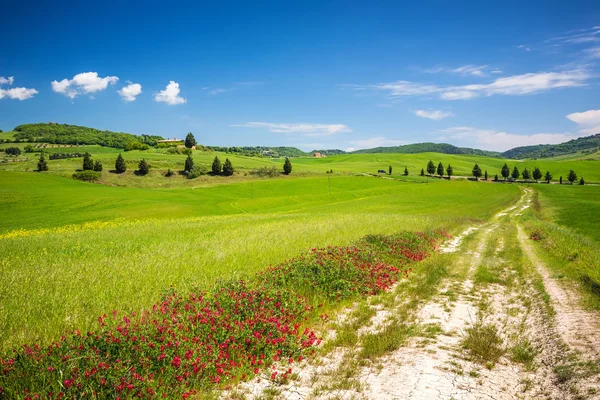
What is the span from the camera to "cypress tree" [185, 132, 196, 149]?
187 m

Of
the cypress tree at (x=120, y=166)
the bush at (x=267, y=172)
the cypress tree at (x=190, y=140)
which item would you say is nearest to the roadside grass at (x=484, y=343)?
the bush at (x=267, y=172)

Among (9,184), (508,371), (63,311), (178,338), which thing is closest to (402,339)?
(508,371)

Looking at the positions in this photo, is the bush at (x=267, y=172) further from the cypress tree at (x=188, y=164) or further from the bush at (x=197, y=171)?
the cypress tree at (x=188, y=164)

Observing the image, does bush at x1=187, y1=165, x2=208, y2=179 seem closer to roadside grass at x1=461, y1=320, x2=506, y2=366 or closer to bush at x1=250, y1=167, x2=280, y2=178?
bush at x1=250, y1=167, x2=280, y2=178

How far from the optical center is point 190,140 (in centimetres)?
18825

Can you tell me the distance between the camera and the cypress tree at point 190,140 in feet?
614

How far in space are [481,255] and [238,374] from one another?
1535cm

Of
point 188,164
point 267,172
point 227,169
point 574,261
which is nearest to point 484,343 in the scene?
point 574,261

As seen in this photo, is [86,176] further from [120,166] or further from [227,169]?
[227,169]

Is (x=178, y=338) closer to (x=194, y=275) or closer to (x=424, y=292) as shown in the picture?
(x=194, y=275)

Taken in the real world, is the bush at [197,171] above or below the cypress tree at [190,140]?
below

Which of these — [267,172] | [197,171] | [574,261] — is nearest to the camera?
[574,261]

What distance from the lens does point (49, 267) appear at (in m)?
10.9

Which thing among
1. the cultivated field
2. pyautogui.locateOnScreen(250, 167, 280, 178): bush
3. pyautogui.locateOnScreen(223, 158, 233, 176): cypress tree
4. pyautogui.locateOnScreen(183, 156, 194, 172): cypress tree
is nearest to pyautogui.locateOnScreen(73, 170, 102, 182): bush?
pyautogui.locateOnScreen(183, 156, 194, 172): cypress tree
